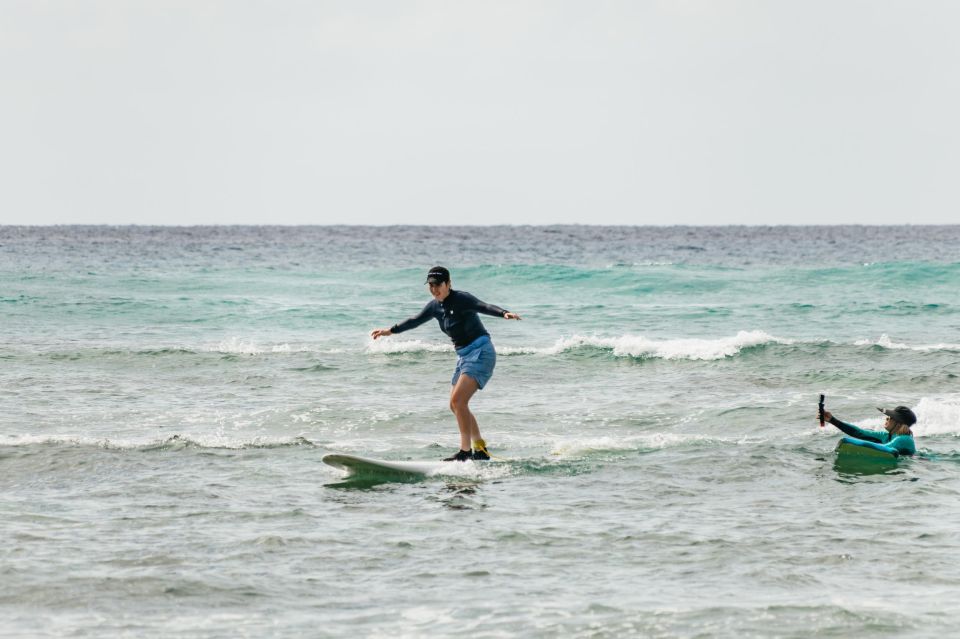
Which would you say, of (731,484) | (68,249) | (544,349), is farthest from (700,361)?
(68,249)

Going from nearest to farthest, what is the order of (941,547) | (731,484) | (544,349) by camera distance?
1. (941,547)
2. (731,484)
3. (544,349)

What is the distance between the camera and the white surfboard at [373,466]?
39.2 feet

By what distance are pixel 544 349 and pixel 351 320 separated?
1029 cm

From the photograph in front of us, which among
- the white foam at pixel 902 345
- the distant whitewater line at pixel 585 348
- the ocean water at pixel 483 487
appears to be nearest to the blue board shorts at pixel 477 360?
the ocean water at pixel 483 487

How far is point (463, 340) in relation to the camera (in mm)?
12461

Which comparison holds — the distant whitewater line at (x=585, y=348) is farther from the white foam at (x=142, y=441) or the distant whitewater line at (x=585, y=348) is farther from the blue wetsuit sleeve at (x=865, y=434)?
the blue wetsuit sleeve at (x=865, y=434)

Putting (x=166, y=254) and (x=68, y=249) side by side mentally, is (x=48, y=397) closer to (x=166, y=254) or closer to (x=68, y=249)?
(x=166, y=254)

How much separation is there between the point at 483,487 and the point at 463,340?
1748 millimetres

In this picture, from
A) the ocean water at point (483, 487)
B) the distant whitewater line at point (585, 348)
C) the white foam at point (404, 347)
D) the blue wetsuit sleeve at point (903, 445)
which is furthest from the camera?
the white foam at point (404, 347)

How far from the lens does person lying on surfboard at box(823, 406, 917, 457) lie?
1262cm

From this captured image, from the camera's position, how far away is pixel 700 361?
23.1 meters

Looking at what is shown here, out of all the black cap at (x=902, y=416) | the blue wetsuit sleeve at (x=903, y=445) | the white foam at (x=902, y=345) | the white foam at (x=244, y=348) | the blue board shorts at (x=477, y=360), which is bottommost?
the white foam at (x=244, y=348)


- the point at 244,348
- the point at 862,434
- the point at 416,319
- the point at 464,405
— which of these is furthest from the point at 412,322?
the point at 244,348

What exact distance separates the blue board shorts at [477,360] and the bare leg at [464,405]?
0.08m
